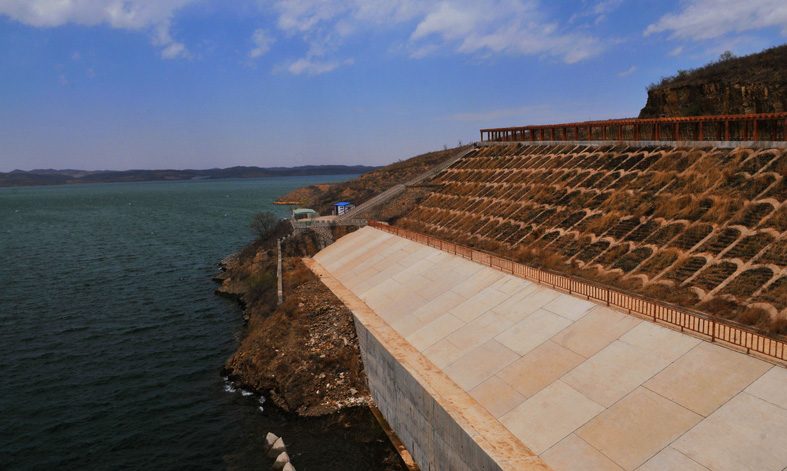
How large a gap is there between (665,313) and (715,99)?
79.6 feet

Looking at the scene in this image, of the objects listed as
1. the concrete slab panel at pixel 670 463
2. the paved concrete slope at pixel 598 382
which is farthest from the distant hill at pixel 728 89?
the concrete slab panel at pixel 670 463

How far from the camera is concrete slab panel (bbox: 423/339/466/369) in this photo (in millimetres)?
19141

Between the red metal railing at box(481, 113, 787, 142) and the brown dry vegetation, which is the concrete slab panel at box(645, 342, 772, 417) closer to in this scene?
the brown dry vegetation

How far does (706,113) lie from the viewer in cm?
3419

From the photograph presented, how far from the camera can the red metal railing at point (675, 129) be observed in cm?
2466

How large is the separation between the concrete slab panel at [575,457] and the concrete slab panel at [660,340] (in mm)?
3508

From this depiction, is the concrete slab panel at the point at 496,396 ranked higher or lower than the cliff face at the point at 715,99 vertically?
lower

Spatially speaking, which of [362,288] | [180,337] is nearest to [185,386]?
[180,337]

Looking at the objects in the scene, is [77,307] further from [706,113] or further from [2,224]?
[2,224]

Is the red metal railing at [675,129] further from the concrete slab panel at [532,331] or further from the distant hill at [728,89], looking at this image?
the concrete slab panel at [532,331]

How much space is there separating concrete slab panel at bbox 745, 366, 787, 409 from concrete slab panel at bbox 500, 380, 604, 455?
3.54 meters

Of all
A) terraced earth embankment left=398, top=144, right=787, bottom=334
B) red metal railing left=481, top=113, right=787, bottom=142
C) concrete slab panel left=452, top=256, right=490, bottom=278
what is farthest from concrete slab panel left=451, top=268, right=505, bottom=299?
red metal railing left=481, top=113, right=787, bottom=142

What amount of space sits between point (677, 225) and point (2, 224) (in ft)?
398

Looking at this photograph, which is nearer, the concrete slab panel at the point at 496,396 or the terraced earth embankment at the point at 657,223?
the concrete slab panel at the point at 496,396
